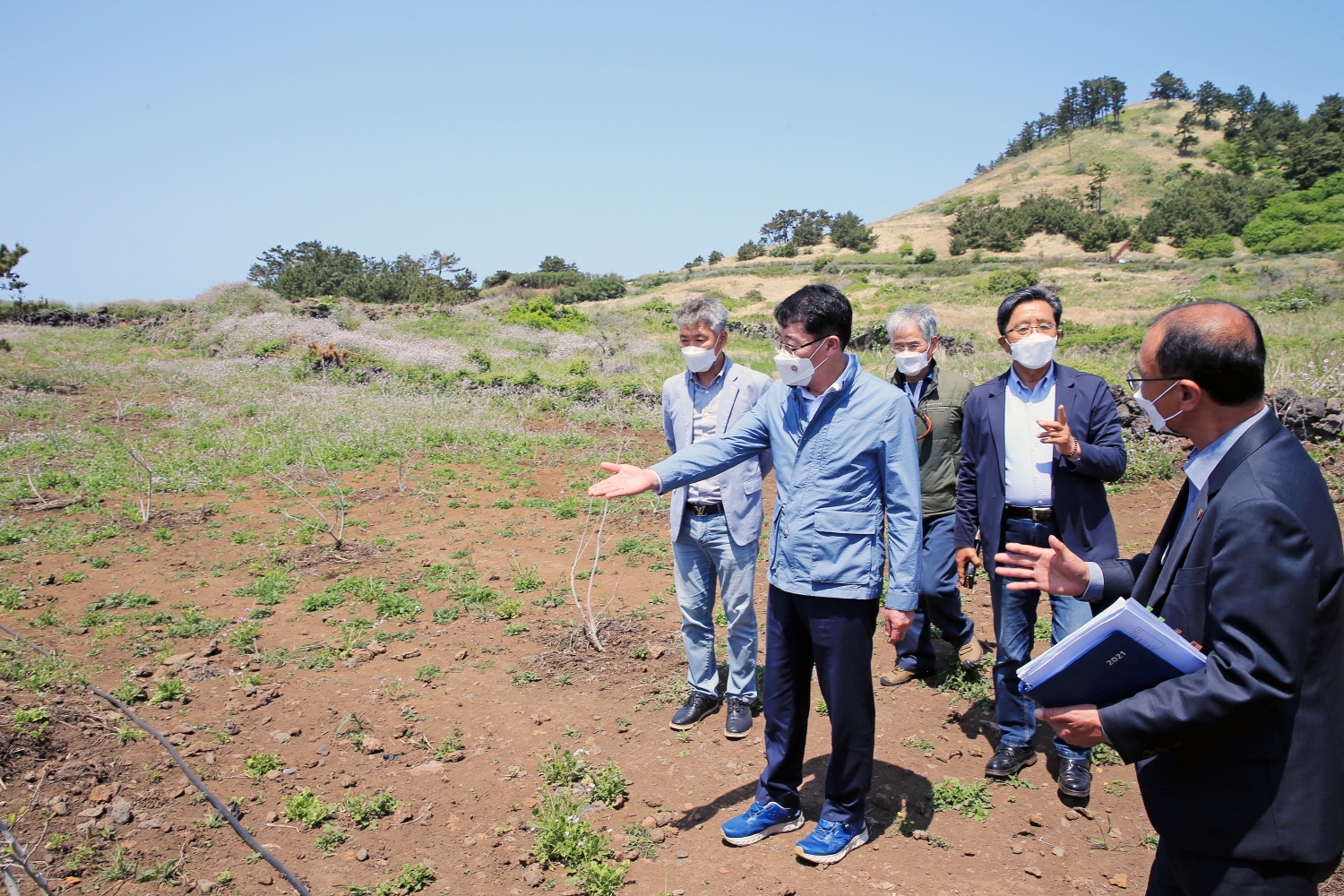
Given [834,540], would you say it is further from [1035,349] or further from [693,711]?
[693,711]

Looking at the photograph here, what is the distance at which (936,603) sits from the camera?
411cm

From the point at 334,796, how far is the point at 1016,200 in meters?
70.3

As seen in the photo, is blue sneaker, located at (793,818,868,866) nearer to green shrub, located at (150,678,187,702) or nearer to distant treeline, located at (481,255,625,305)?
green shrub, located at (150,678,187,702)

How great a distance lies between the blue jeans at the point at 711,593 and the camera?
365cm

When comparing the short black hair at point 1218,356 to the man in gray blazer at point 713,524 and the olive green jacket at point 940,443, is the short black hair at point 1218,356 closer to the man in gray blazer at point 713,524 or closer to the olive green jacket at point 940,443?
the man in gray blazer at point 713,524

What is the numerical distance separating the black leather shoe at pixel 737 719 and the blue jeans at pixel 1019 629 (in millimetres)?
1158

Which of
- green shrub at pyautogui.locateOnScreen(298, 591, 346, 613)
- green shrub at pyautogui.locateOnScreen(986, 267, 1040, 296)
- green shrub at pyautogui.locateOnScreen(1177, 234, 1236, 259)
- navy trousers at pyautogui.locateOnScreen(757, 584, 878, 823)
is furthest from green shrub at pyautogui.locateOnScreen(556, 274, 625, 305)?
navy trousers at pyautogui.locateOnScreen(757, 584, 878, 823)

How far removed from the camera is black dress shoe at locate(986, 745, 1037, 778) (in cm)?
330

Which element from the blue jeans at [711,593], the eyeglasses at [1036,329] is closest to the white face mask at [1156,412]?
the eyeglasses at [1036,329]

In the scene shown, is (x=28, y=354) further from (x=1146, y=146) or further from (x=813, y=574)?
(x=1146, y=146)

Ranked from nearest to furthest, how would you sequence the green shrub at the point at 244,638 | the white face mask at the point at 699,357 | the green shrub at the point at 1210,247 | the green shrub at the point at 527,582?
the white face mask at the point at 699,357, the green shrub at the point at 244,638, the green shrub at the point at 527,582, the green shrub at the point at 1210,247

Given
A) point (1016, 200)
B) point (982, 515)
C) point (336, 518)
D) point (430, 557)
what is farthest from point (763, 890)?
point (1016, 200)

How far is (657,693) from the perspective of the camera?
4.20m

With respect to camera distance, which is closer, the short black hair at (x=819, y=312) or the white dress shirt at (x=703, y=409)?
the short black hair at (x=819, y=312)
